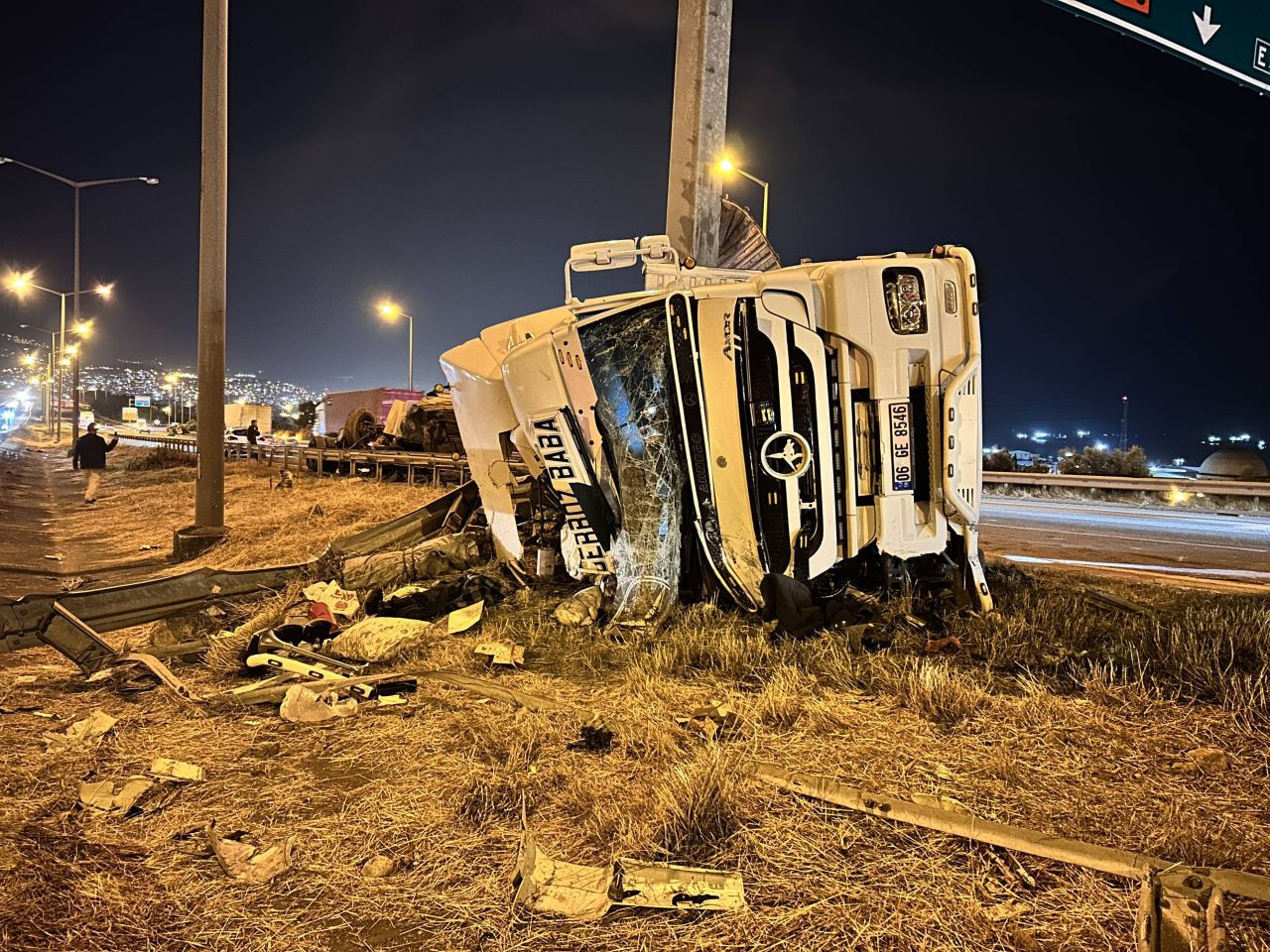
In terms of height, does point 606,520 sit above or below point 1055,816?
above

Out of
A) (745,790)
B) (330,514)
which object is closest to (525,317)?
(745,790)

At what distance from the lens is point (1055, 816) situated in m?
2.42

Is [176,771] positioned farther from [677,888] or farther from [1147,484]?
[1147,484]

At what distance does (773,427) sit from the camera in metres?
4.49

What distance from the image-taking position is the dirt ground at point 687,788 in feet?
6.60

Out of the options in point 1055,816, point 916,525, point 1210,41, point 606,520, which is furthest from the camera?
point 1210,41

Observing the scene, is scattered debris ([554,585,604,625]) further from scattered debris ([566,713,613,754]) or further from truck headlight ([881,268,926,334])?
truck headlight ([881,268,926,334])

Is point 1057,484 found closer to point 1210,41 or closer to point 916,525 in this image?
point 1210,41

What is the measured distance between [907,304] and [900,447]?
82cm

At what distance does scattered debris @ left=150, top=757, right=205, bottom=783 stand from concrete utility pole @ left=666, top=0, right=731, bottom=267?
5.01 m

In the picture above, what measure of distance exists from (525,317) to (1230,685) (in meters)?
4.65

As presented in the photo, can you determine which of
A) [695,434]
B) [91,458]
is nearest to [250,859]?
[695,434]

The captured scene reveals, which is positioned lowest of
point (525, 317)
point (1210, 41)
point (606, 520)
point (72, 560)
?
point (72, 560)

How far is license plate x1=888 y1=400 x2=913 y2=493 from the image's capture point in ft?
14.6
